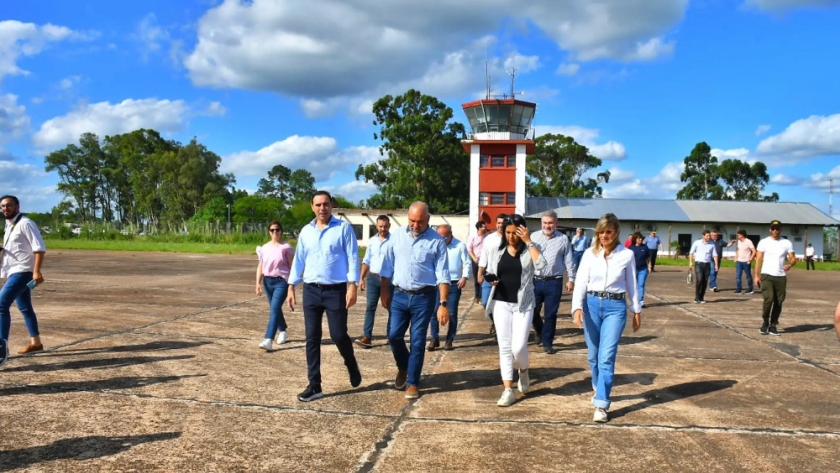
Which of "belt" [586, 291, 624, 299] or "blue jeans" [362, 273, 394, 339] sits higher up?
"belt" [586, 291, 624, 299]

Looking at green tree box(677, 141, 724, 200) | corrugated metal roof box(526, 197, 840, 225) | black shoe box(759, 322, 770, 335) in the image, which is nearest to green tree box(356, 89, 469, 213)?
corrugated metal roof box(526, 197, 840, 225)

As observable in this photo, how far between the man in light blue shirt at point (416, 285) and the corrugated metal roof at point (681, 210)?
1658 inches

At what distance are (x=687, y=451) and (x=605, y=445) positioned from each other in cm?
56

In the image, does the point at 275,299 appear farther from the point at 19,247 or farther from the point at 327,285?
the point at 19,247

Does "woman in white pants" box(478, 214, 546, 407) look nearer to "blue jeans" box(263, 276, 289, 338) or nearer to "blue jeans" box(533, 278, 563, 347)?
"blue jeans" box(533, 278, 563, 347)

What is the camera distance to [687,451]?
14.2 ft

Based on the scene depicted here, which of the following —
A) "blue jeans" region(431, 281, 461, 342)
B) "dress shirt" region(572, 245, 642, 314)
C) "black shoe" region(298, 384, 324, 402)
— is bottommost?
"black shoe" region(298, 384, 324, 402)

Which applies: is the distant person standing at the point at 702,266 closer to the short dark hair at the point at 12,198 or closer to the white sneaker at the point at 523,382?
the white sneaker at the point at 523,382

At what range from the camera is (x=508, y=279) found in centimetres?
562

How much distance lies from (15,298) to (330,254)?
4052mm

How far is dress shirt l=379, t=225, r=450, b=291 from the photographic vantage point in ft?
18.4

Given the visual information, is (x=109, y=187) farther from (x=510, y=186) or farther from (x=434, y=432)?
(x=434, y=432)

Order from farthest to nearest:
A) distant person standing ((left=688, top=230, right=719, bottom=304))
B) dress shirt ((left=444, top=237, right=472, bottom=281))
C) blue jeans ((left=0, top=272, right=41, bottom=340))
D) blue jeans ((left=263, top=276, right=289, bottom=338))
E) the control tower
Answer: the control tower
distant person standing ((left=688, top=230, right=719, bottom=304))
dress shirt ((left=444, top=237, right=472, bottom=281))
blue jeans ((left=263, top=276, right=289, bottom=338))
blue jeans ((left=0, top=272, right=41, bottom=340))

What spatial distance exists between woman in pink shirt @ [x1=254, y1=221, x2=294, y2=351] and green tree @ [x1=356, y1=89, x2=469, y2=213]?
4775cm
